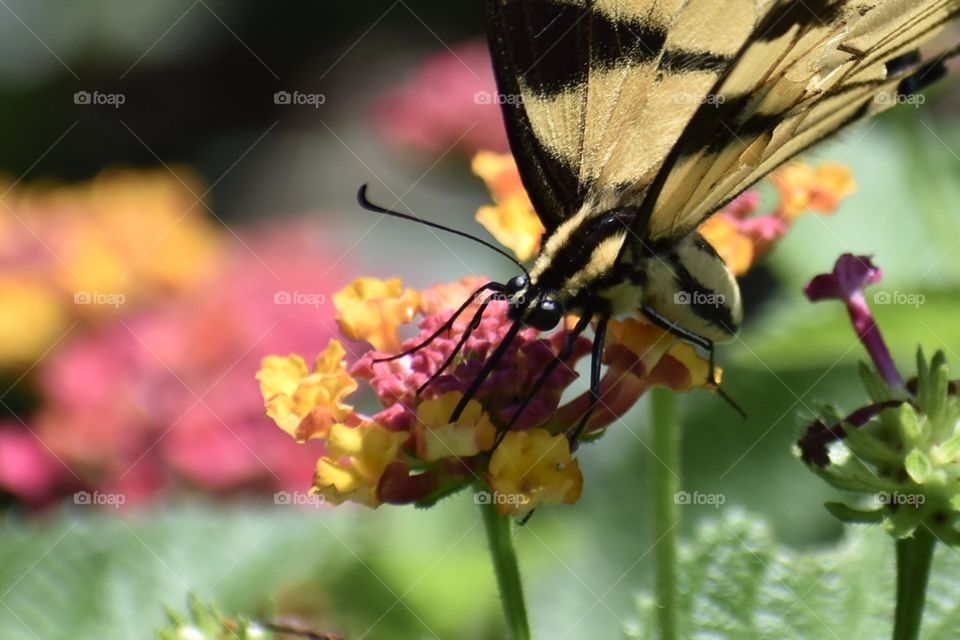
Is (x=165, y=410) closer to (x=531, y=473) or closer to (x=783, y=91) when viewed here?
(x=531, y=473)

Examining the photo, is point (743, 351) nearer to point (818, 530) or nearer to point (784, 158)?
point (818, 530)

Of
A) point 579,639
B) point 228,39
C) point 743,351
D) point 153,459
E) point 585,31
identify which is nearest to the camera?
point 585,31

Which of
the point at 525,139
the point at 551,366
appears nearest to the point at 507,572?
the point at 551,366

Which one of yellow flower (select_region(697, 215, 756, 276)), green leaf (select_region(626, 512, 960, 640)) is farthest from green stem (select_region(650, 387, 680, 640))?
yellow flower (select_region(697, 215, 756, 276))

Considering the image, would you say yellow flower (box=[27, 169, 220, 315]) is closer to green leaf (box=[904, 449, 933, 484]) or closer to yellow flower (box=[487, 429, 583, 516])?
yellow flower (box=[487, 429, 583, 516])

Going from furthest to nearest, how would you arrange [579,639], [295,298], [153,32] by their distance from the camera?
[153,32]
[295,298]
[579,639]

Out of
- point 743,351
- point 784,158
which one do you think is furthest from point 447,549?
point 784,158
